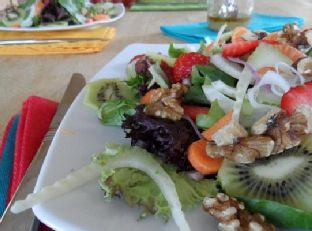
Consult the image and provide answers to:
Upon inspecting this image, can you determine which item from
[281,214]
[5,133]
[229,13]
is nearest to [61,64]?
[5,133]

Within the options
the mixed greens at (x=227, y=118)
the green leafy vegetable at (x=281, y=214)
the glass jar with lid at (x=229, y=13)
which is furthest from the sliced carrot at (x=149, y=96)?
the glass jar with lid at (x=229, y=13)

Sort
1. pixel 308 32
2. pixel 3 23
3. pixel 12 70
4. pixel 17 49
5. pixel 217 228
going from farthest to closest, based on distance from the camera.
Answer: pixel 3 23 → pixel 17 49 → pixel 12 70 → pixel 308 32 → pixel 217 228

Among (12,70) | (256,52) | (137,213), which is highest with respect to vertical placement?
(256,52)

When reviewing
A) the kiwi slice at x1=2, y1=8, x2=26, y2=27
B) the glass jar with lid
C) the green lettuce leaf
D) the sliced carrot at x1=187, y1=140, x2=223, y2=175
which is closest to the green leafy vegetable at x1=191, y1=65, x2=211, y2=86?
the sliced carrot at x1=187, y1=140, x2=223, y2=175

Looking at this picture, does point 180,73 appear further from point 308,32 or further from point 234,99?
point 308,32

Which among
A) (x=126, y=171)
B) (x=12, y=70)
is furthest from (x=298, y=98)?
(x=12, y=70)

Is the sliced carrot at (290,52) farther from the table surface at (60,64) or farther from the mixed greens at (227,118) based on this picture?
the table surface at (60,64)
